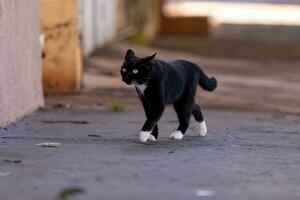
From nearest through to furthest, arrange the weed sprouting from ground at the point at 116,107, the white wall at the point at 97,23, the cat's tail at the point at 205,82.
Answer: the cat's tail at the point at 205,82 → the weed sprouting from ground at the point at 116,107 → the white wall at the point at 97,23

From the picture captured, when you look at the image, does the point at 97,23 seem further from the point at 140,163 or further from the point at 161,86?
the point at 140,163

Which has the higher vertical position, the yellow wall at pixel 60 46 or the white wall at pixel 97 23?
the yellow wall at pixel 60 46

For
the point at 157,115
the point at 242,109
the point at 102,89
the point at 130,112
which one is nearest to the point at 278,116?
the point at 242,109

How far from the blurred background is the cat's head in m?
3.78

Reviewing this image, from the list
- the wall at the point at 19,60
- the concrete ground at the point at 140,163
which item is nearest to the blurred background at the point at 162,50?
the wall at the point at 19,60

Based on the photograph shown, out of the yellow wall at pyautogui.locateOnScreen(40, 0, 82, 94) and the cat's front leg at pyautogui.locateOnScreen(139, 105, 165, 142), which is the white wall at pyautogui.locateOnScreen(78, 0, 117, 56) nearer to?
the yellow wall at pyautogui.locateOnScreen(40, 0, 82, 94)

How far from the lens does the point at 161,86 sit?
7.72 m

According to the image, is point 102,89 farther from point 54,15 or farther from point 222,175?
point 222,175

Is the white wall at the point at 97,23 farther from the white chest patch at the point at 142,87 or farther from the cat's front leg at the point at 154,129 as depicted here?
the white chest patch at the point at 142,87

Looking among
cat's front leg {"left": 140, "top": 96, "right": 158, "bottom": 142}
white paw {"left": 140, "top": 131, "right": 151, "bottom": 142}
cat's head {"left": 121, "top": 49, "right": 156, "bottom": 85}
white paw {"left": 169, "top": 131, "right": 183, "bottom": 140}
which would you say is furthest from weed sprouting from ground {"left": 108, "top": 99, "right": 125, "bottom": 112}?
cat's head {"left": 121, "top": 49, "right": 156, "bottom": 85}

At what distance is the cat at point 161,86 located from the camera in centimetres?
762

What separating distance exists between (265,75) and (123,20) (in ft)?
27.0

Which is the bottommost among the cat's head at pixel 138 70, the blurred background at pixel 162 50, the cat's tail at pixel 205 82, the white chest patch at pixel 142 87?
the blurred background at pixel 162 50

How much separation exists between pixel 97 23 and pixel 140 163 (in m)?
13.7
